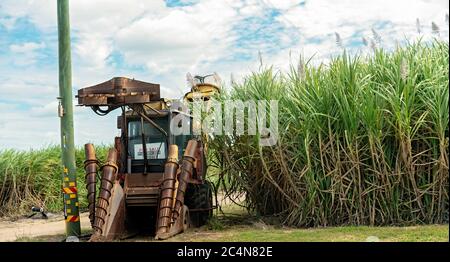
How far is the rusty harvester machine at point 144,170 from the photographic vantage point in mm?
8562

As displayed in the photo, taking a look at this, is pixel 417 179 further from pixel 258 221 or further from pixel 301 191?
pixel 258 221

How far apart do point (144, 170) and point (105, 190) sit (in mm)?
921

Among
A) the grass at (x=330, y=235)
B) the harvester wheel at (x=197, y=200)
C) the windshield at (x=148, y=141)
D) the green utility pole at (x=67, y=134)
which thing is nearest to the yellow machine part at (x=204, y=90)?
the windshield at (x=148, y=141)

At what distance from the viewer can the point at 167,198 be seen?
862 cm

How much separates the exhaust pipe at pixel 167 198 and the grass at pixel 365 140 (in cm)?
148

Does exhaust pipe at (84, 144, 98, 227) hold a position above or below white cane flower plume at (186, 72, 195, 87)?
below

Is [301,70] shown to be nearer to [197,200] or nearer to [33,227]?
[197,200]

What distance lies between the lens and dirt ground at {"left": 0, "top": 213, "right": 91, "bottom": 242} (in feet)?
35.5

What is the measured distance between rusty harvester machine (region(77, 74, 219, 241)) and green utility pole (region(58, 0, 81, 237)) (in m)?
0.41

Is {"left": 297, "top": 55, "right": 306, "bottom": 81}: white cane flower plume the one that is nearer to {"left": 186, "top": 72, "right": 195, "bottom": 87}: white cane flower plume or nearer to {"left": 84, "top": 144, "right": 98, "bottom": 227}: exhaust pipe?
{"left": 186, "top": 72, "right": 195, "bottom": 87}: white cane flower plume

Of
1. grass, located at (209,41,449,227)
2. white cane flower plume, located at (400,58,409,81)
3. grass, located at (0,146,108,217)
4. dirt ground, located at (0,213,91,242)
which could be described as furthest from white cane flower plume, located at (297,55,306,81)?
grass, located at (0,146,108,217)

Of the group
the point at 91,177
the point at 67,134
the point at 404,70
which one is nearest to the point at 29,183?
the point at 67,134

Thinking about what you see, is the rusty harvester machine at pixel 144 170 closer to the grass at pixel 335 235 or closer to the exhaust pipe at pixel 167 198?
the exhaust pipe at pixel 167 198
